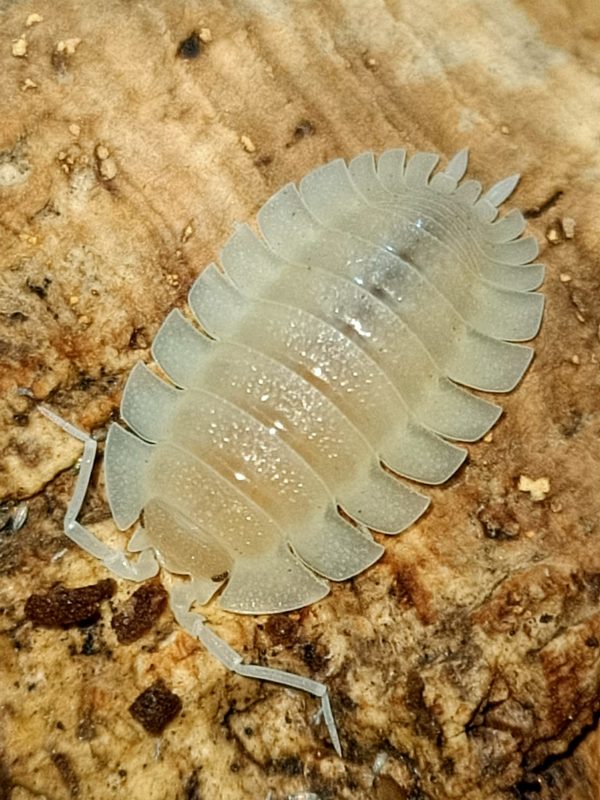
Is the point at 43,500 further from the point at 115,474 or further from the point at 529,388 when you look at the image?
the point at 529,388

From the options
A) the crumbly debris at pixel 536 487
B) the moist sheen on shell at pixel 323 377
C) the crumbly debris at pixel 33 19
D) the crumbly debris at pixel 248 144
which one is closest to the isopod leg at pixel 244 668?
the moist sheen on shell at pixel 323 377

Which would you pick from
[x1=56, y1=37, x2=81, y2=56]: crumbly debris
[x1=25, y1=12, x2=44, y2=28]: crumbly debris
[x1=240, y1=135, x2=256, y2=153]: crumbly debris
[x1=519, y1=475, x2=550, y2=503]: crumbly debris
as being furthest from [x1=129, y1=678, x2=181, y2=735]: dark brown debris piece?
[x1=25, y1=12, x2=44, y2=28]: crumbly debris

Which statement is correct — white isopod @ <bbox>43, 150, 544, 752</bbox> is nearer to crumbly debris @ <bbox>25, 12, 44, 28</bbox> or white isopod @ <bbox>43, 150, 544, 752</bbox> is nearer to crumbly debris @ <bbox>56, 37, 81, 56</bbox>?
crumbly debris @ <bbox>56, 37, 81, 56</bbox>

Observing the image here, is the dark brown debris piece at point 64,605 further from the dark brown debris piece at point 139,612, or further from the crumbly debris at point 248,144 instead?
the crumbly debris at point 248,144

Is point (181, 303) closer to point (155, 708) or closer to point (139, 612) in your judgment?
point (139, 612)

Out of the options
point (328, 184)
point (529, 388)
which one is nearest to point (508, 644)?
point (529, 388)
